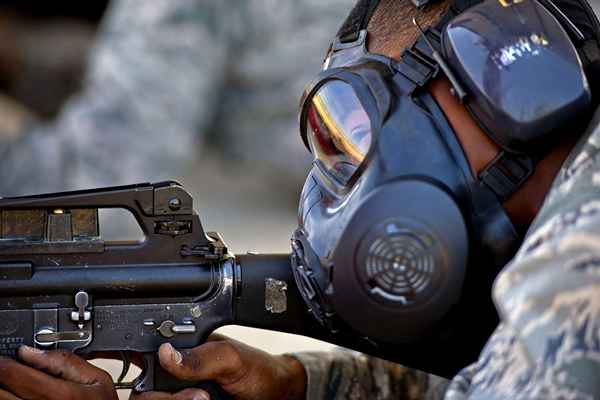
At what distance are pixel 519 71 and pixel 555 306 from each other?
0.43 m

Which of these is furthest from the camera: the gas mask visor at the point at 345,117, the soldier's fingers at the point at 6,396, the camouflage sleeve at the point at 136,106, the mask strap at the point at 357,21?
the camouflage sleeve at the point at 136,106

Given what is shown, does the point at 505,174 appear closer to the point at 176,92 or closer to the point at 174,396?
the point at 174,396

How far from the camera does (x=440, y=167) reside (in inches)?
65.7

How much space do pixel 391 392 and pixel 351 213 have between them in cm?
102

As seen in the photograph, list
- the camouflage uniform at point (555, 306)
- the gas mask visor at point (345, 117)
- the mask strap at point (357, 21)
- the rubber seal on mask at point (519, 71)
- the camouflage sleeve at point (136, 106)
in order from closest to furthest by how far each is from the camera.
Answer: the camouflage uniform at point (555, 306) → the rubber seal on mask at point (519, 71) → the gas mask visor at point (345, 117) → the mask strap at point (357, 21) → the camouflage sleeve at point (136, 106)

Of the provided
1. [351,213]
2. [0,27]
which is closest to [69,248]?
[351,213]

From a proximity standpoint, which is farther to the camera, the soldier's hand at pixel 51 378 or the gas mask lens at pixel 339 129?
the soldier's hand at pixel 51 378

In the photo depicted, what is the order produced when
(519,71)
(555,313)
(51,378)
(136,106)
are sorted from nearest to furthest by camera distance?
(555,313), (519,71), (51,378), (136,106)

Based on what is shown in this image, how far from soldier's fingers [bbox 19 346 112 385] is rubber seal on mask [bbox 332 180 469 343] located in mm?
→ 662

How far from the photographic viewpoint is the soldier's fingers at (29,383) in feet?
6.73

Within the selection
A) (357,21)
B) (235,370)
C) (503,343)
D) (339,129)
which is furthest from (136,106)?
(503,343)

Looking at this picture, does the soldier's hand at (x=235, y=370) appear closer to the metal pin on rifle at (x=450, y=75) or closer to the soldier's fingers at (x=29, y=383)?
the soldier's fingers at (x=29, y=383)

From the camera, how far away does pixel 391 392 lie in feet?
8.46

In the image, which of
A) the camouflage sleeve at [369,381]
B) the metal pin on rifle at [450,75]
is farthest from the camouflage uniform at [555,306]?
the camouflage sleeve at [369,381]
